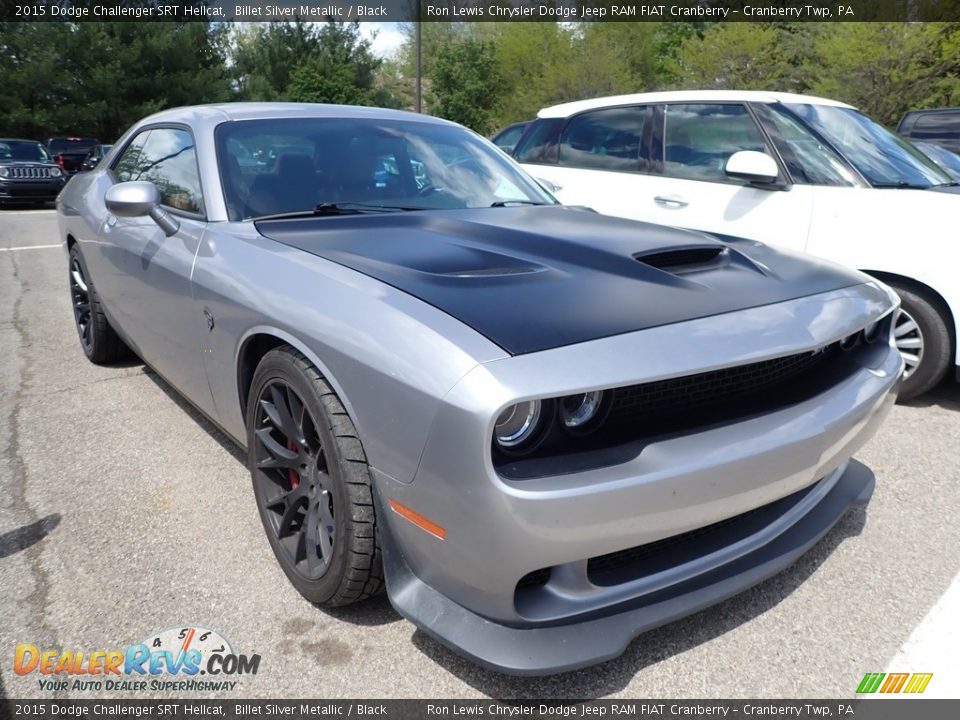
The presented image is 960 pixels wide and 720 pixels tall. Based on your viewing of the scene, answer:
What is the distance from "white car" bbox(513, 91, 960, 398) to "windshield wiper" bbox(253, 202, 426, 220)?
1.59 m

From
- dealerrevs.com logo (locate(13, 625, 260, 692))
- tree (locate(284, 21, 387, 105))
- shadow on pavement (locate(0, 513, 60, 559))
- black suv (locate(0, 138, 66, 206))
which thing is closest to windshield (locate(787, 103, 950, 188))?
dealerrevs.com logo (locate(13, 625, 260, 692))

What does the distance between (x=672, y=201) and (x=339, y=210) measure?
2.81 meters

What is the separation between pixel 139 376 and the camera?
4.26 meters

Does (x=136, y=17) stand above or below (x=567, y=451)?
above

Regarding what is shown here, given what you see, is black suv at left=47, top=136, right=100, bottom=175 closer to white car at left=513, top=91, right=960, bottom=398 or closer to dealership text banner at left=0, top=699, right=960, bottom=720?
white car at left=513, top=91, right=960, bottom=398

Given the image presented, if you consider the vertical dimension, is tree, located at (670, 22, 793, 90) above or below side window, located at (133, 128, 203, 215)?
→ above

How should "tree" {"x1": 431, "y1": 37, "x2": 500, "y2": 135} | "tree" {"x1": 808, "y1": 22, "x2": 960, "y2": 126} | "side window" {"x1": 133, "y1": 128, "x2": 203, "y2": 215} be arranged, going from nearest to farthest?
"side window" {"x1": 133, "y1": 128, "x2": 203, "y2": 215}
"tree" {"x1": 808, "y1": 22, "x2": 960, "y2": 126}
"tree" {"x1": 431, "y1": 37, "x2": 500, "y2": 135}

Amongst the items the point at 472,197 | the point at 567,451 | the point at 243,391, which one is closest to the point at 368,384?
the point at 567,451

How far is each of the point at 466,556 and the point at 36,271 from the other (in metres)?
8.08

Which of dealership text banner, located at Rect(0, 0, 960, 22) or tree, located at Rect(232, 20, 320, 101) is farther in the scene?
tree, located at Rect(232, 20, 320, 101)

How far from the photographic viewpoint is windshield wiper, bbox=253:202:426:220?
2.65m

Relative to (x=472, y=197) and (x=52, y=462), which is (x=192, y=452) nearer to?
(x=52, y=462)

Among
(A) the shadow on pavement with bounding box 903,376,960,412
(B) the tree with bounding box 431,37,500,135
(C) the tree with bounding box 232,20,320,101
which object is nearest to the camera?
(A) the shadow on pavement with bounding box 903,376,960,412

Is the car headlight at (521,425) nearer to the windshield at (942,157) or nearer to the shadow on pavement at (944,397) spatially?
the shadow on pavement at (944,397)
